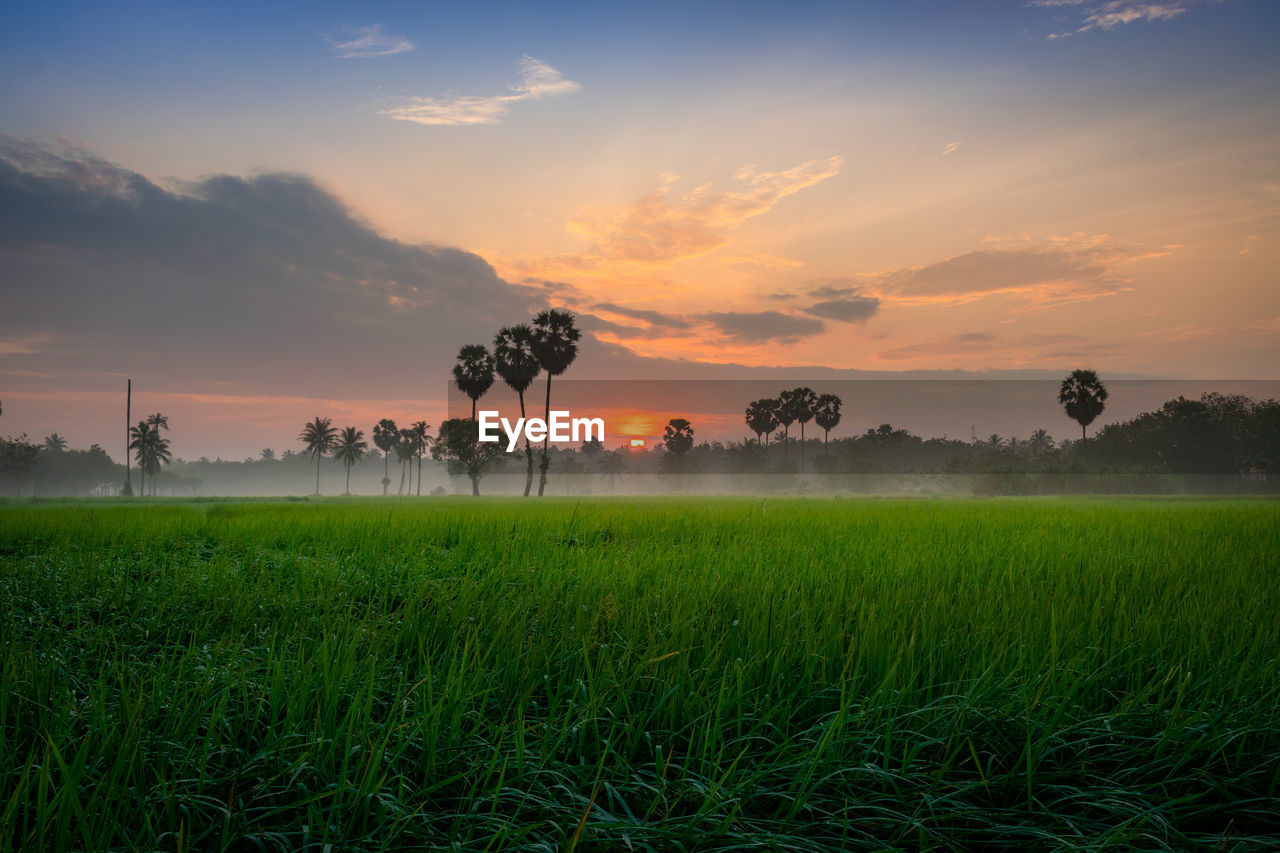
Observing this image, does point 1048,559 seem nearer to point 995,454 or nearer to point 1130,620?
point 1130,620

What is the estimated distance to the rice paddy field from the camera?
213 centimetres

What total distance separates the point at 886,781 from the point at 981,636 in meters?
1.85

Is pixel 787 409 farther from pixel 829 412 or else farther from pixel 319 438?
pixel 319 438

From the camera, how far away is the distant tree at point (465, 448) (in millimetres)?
78188

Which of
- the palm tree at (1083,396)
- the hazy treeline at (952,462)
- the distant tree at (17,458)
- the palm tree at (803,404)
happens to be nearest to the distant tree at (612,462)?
the hazy treeline at (952,462)

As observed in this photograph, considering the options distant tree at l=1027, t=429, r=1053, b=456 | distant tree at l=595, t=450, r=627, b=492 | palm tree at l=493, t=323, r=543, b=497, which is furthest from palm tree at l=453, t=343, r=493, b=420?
distant tree at l=1027, t=429, r=1053, b=456

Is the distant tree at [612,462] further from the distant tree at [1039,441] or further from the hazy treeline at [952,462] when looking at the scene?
the distant tree at [1039,441]

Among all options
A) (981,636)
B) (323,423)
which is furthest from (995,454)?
(323,423)

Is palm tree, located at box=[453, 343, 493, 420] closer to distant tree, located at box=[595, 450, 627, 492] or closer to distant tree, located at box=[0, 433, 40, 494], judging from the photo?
distant tree, located at box=[595, 450, 627, 492]

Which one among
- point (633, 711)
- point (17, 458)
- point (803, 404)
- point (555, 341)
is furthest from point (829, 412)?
point (17, 458)

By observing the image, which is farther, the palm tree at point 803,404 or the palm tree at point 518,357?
the palm tree at point 803,404

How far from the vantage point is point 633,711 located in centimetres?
304

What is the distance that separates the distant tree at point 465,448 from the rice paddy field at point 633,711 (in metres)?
73.7

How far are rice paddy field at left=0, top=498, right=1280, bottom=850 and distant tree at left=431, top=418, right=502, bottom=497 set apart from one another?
242 feet
